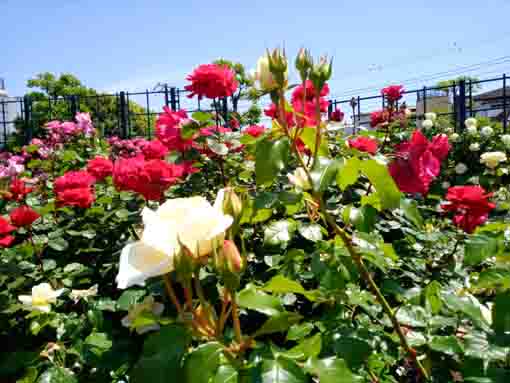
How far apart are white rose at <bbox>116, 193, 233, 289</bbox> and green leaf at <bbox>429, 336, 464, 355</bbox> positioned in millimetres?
506

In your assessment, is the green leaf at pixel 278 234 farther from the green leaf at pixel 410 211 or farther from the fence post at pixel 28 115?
the fence post at pixel 28 115

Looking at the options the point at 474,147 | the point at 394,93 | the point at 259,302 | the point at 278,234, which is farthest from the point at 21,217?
the point at 474,147

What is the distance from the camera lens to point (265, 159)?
852 millimetres

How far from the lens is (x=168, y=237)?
0.58m

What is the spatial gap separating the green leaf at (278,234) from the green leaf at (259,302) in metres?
0.47

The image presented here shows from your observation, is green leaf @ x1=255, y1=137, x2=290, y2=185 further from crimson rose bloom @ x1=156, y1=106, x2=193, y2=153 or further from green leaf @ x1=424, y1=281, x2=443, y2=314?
crimson rose bloom @ x1=156, y1=106, x2=193, y2=153

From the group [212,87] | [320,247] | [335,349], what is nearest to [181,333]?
[335,349]

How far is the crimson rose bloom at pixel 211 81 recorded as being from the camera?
1780mm

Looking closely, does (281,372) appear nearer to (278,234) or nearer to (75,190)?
(278,234)

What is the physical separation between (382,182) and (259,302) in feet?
1.00

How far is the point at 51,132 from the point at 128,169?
9.89 feet

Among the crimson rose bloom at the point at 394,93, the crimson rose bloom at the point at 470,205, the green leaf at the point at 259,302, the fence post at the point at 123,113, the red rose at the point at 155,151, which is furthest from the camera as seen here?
the fence post at the point at 123,113

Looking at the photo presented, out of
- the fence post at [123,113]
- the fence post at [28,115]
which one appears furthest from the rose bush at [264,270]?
the fence post at [28,115]

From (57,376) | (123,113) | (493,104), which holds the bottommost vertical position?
(57,376)
